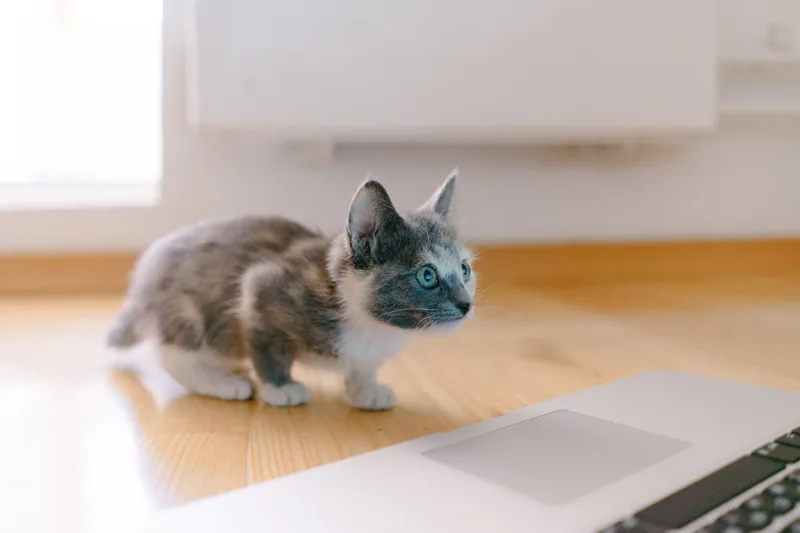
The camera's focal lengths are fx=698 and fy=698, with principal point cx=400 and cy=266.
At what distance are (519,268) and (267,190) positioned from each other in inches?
27.7

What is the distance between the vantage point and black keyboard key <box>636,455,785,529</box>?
0.41m

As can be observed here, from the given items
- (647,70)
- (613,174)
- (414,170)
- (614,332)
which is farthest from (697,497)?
(613,174)

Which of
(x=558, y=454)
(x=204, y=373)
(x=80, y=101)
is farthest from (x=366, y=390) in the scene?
(x=80, y=101)

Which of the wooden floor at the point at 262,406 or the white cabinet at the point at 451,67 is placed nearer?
the wooden floor at the point at 262,406

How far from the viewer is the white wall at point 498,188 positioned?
5.85 ft

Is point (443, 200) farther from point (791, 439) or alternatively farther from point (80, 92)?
point (80, 92)

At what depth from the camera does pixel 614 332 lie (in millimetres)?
1217

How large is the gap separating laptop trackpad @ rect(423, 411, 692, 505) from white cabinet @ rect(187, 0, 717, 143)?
3.49ft

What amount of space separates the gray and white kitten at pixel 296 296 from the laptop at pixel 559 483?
0.17m

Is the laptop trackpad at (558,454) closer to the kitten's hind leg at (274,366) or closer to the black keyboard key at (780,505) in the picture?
the black keyboard key at (780,505)

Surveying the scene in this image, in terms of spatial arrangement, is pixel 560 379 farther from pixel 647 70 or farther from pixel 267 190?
pixel 267 190

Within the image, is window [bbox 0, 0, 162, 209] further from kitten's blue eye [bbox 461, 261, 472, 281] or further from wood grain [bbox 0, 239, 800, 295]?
kitten's blue eye [bbox 461, 261, 472, 281]

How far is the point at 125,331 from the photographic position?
3.23 ft

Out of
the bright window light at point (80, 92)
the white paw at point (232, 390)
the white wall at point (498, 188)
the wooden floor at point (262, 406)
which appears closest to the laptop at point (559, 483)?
the wooden floor at point (262, 406)
